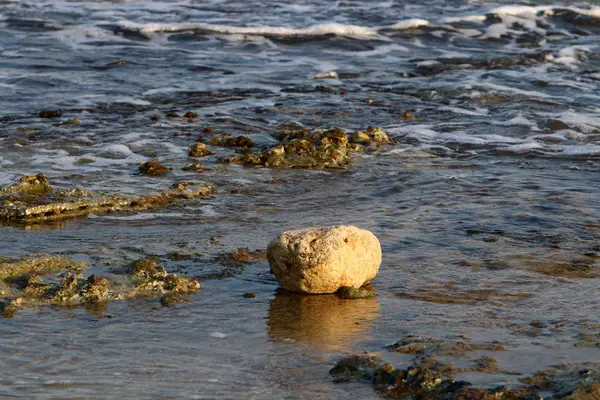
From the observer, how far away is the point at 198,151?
25.6 feet

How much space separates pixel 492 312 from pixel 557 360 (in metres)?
0.67

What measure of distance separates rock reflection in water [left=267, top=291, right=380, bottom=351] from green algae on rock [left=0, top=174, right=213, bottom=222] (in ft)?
6.28

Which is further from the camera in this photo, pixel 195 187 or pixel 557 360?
pixel 195 187

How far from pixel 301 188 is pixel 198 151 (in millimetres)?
1198

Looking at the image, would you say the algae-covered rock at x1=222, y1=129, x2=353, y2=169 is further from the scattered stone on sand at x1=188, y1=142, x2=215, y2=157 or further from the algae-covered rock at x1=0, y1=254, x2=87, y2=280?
the algae-covered rock at x1=0, y1=254, x2=87, y2=280

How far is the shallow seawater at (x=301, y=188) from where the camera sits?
3885mm

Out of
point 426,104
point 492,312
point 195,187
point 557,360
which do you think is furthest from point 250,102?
point 557,360

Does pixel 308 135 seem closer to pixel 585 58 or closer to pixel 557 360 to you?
pixel 557 360

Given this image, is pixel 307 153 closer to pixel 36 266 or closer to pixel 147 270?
pixel 147 270

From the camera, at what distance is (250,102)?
1007 cm

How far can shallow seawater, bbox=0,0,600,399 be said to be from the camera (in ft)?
12.7

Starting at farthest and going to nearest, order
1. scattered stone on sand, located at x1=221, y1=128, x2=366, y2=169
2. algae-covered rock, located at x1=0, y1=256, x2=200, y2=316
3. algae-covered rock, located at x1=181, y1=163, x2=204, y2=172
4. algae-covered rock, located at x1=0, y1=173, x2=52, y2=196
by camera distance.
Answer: scattered stone on sand, located at x1=221, y1=128, x2=366, y2=169 < algae-covered rock, located at x1=181, y1=163, x2=204, y2=172 < algae-covered rock, located at x1=0, y1=173, x2=52, y2=196 < algae-covered rock, located at x1=0, y1=256, x2=200, y2=316

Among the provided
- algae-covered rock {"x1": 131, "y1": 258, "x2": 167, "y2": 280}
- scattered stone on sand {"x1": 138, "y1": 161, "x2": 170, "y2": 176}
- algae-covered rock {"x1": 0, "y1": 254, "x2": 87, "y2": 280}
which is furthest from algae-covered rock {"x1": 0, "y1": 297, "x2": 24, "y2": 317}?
scattered stone on sand {"x1": 138, "y1": 161, "x2": 170, "y2": 176}

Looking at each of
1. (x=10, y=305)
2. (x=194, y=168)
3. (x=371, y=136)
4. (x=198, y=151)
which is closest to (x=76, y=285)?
(x=10, y=305)
